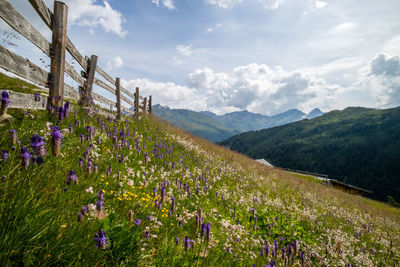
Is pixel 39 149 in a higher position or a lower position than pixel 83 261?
higher

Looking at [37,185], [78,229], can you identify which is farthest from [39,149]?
[78,229]

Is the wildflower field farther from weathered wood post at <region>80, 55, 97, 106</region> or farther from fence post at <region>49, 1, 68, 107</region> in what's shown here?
weathered wood post at <region>80, 55, 97, 106</region>

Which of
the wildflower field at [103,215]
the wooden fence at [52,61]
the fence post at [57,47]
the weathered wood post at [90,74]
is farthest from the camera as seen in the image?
the weathered wood post at [90,74]

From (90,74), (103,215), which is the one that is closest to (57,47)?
(90,74)

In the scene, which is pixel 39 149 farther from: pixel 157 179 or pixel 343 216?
pixel 343 216

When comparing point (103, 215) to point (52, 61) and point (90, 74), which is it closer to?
point (52, 61)

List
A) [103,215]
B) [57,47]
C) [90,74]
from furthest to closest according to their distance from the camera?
[90,74] < [57,47] < [103,215]

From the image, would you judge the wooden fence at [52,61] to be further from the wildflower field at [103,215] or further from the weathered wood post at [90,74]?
the wildflower field at [103,215]

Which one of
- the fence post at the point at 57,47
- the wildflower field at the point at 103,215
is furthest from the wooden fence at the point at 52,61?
the wildflower field at the point at 103,215

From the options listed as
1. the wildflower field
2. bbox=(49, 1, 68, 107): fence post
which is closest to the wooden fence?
bbox=(49, 1, 68, 107): fence post

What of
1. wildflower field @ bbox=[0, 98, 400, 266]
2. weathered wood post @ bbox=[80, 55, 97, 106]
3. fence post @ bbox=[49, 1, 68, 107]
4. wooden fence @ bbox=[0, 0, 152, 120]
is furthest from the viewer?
weathered wood post @ bbox=[80, 55, 97, 106]

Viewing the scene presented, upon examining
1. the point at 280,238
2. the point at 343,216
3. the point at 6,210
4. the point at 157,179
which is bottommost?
the point at 343,216

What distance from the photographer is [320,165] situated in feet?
573

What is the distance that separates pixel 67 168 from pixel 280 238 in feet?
18.5
